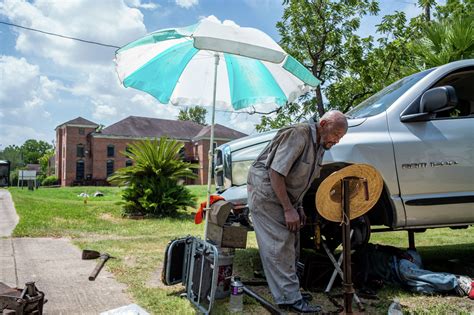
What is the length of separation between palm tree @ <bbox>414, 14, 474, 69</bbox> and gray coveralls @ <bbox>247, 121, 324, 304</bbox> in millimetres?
6961

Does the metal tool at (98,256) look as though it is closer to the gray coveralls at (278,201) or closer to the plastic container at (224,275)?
the plastic container at (224,275)

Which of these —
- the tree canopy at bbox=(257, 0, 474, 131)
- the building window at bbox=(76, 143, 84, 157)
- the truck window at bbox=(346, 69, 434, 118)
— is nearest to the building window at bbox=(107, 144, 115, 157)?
the building window at bbox=(76, 143, 84, 157)

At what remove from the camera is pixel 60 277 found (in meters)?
4.37

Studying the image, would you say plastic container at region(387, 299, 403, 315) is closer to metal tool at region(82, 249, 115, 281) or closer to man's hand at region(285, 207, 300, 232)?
man's hand at region(285, 207, 300, 232)

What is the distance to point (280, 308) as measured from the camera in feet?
10.9

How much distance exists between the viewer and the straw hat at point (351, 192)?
289 centimetres

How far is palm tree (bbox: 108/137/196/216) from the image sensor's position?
1112cm

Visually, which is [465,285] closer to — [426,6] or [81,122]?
[426,6]

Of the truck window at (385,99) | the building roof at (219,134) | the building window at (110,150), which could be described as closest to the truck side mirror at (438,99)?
the truck window at (385,99)

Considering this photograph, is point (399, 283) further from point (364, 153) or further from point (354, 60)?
point (354, 60)

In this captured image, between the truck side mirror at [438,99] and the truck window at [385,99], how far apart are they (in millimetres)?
336

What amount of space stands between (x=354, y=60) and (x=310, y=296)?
12.0 m

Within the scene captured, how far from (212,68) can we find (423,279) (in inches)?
132

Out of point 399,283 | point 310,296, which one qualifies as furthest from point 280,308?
point 399,283
